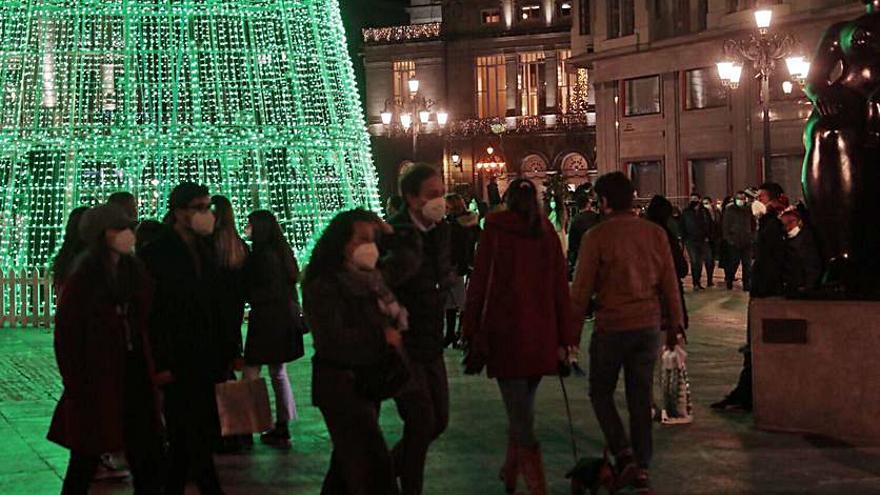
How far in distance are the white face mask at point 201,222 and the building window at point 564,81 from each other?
56211mm

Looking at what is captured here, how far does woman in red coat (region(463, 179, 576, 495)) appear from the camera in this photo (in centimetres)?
728

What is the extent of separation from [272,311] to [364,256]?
3.28 meters

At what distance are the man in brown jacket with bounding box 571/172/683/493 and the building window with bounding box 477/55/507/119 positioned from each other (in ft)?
190

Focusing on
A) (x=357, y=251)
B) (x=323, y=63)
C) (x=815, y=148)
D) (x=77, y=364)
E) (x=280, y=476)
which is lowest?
(x=280, y=476)

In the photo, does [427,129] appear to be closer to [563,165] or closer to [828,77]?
[563,165]

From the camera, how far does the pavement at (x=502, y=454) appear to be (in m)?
8.12

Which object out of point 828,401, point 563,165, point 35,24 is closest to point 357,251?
point 828,401

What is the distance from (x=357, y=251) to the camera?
20.7 feet

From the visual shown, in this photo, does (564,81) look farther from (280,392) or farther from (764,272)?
(280,392)

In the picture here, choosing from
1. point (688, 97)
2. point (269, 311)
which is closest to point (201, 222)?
point (269, 311)

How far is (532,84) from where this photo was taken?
64.8 meters

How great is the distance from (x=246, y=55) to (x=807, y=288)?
9.73 metres

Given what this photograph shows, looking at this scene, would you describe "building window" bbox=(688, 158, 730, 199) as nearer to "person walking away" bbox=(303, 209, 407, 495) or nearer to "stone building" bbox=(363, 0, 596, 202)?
"stone building" bbox=(363, 0, 596, 202)

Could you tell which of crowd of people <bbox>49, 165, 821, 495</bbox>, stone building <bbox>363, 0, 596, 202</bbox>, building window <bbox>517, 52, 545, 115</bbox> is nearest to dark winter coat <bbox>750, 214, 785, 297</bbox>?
crowd of people <bbox>49, 165, 821, 495</bbox>
